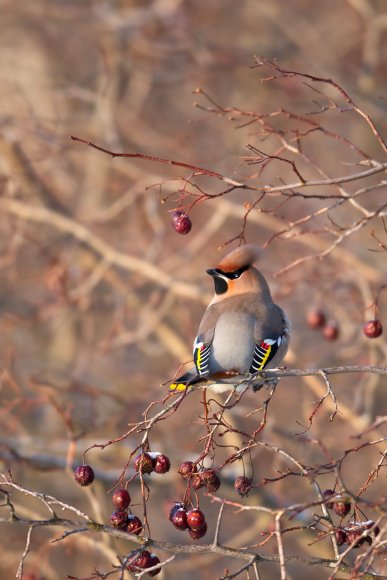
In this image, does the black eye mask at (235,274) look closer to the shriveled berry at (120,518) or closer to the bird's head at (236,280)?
the bird's head at (236,280)

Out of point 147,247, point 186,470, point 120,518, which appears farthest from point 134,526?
point 147,247

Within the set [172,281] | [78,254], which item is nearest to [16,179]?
[78,254]

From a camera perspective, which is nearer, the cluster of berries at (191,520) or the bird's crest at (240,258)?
the cluster of berries at (191,520)

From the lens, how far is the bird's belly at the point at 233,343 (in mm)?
4242

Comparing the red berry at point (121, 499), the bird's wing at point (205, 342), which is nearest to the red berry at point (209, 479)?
the red berry at point (121, 499)

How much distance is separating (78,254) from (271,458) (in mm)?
3013

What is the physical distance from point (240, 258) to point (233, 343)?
1.37 feet

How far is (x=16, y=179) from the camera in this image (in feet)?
26.7

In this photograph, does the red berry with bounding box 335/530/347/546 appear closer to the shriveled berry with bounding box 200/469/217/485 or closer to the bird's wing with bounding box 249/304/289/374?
the shriveled berry with bounding box 200/469/217/485

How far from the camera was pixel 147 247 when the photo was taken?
8.58m

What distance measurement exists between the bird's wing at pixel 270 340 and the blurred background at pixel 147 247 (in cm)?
135

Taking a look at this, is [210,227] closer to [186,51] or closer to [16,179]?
[16,179]

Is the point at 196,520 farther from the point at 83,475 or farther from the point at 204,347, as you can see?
the point at 204,347

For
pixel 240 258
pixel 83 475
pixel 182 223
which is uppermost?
pixel 240 258
